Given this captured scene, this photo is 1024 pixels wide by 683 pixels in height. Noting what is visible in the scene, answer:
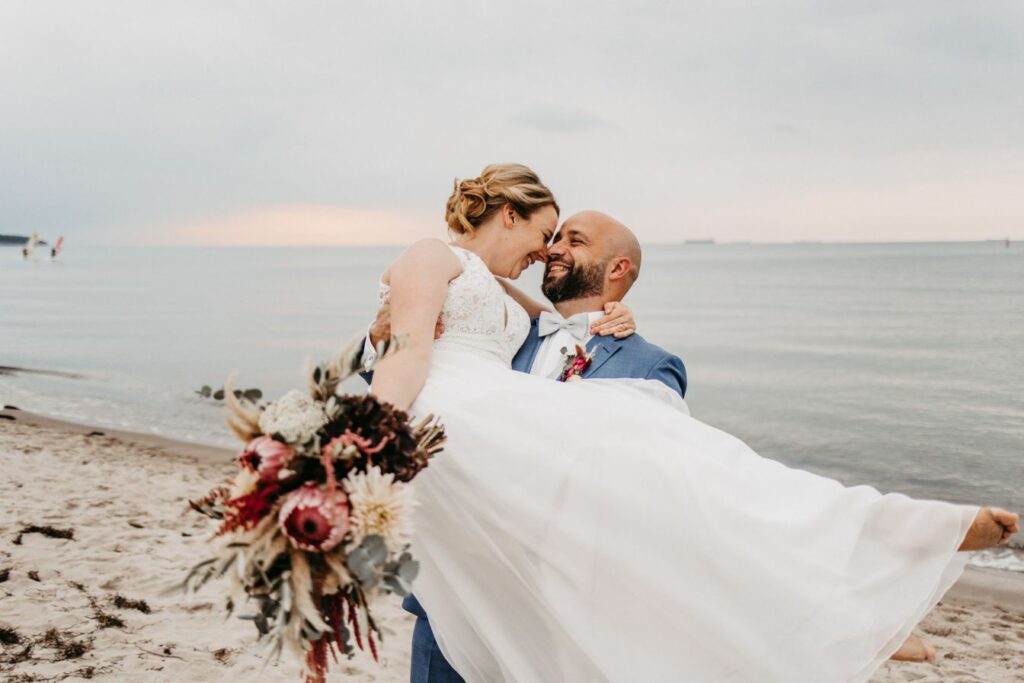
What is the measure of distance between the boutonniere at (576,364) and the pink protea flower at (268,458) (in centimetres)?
187

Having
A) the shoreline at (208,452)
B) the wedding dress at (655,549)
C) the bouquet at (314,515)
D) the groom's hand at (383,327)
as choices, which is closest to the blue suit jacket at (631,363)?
the groom's hand at (383,327)

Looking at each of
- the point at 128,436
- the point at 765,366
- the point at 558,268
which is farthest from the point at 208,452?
the point at 765,366

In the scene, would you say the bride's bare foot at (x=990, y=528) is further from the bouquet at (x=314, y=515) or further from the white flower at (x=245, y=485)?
the white flower at (x=245, y=485)

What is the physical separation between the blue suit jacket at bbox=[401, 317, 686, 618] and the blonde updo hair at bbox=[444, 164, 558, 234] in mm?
708

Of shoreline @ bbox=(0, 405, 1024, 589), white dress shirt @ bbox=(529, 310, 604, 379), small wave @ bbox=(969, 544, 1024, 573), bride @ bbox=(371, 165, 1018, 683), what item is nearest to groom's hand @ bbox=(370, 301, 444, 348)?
bride @ bbox=(371, 165, 1018, 683)

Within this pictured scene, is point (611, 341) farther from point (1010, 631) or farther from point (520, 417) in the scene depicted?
point (1010, 631)

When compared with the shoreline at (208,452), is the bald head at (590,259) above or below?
above

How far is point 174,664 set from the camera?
5.12 meters

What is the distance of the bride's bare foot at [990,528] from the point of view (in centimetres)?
251

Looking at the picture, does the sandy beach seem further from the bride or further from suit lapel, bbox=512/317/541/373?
suit lapel, bbox=512/317/541/373

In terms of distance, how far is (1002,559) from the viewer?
827 centimetres

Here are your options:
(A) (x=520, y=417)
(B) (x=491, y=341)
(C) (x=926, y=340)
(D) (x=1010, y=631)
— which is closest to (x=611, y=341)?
(B) (x=491, y=341)

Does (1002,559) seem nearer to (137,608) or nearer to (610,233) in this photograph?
(610,233)

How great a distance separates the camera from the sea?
46.4ft
